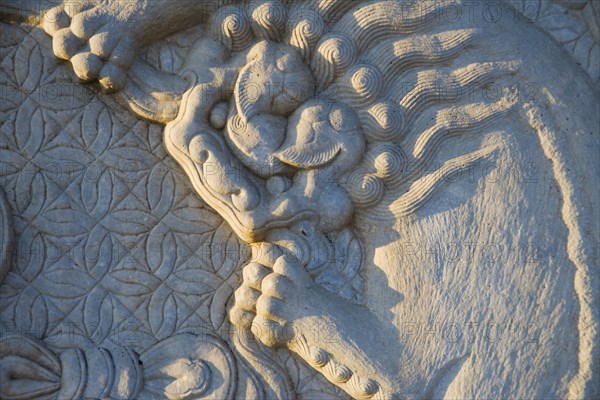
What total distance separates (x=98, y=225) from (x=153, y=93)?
35 cm

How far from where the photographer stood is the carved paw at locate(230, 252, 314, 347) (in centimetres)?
214

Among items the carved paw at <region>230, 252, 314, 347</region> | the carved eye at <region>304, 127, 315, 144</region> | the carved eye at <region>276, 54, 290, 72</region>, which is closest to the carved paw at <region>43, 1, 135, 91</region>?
the carved eye at <region>276, 54, 290, 72</region>

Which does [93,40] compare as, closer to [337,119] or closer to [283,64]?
[283,64]

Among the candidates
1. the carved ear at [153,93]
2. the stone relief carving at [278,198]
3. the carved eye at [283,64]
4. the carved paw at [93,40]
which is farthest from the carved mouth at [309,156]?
the carved paw at [93,40]

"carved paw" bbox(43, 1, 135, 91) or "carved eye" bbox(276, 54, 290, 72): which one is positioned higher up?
"carved eye" bbox(276, 54, 290, 72)

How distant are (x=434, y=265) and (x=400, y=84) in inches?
17.6

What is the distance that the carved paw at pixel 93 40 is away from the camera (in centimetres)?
221

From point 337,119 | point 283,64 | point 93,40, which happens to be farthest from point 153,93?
point 337,119

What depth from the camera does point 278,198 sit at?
218cm

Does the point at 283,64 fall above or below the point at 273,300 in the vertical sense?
above

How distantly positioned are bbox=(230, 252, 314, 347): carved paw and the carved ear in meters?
0.44

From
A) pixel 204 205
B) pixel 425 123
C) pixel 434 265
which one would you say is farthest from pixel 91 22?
pixel 434 265

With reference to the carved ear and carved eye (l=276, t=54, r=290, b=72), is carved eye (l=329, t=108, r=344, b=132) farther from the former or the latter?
the carved ear

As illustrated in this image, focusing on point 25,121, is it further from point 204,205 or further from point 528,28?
point 528,28
